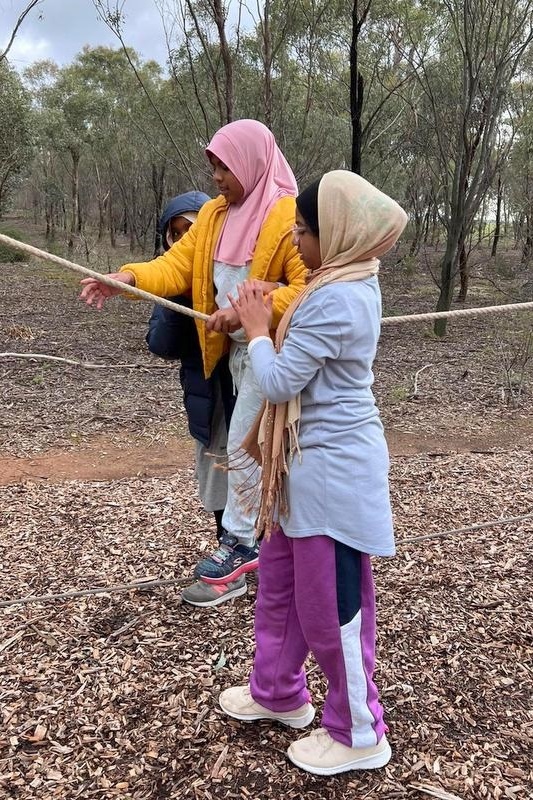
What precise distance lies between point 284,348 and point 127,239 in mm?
32407

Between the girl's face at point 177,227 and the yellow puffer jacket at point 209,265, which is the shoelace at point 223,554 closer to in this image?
the yellow puffer jacket at point 209,265

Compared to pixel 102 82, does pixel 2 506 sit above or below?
below

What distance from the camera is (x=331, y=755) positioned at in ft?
5.46

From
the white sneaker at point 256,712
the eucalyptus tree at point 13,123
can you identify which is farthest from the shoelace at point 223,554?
the eucalyptus tree at point 13,123

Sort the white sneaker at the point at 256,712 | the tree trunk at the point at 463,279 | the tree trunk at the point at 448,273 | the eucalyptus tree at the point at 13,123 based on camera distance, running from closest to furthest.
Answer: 1. the white sneaker at the point at 256,712
2. the tree trunk at the point at 448,273
3. the tree trunk at the point at 463,279
4. the eucalyptus tree at the point at 13,123

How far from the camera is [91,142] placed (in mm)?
24000

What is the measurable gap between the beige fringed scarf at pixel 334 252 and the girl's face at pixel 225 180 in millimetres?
609

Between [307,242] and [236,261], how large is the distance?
0.60m

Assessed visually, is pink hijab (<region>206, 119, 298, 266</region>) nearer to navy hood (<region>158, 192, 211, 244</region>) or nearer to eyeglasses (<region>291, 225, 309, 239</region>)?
navy hood (<region>158, 192, 211, 244</region>)

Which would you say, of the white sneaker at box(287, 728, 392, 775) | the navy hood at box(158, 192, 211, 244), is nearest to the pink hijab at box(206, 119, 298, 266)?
the navy hood at box(158, 192, 211, 244)

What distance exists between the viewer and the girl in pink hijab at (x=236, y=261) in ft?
6.35

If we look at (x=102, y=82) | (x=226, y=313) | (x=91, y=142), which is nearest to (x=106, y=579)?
(x=226, y=313)

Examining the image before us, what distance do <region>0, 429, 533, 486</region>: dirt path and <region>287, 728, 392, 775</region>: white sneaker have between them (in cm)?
265

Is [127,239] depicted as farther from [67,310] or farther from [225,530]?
[225,530]
